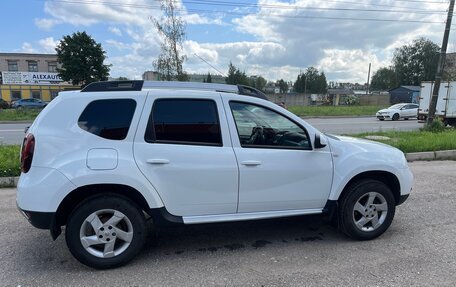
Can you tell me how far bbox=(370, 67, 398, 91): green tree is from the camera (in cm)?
8675

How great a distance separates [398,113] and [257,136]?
86.7 ft

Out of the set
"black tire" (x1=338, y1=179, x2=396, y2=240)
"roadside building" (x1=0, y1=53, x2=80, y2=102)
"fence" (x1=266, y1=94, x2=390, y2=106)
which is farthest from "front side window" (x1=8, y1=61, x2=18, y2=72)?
"black tire" (x1=338, y1=179, x2=396, y2=240)

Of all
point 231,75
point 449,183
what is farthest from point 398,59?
point 449,183

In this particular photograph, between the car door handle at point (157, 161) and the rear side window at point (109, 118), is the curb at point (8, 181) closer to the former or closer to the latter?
the rear side window at point (109, 118)

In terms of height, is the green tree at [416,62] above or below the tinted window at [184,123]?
above

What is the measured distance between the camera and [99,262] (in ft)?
Result: 10.8

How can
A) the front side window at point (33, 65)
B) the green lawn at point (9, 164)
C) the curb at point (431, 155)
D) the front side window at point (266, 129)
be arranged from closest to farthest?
the front side window at point (266, 129) < the green lawn at point (9, 164) < the curb at point (431, 155) < the front side window at point (33, 65)

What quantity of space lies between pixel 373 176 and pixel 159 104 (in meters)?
2.61

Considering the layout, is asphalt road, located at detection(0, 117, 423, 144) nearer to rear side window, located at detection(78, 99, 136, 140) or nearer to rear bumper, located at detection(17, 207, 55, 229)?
rear bumper, located at detection(17, 207, 55, 229)

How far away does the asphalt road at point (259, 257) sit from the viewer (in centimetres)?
315

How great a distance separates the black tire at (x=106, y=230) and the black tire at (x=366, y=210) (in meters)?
2.23

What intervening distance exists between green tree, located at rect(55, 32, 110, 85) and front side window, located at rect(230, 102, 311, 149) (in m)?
46.8

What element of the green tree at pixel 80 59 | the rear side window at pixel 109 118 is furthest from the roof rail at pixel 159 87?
the green tree at pixel 80 59

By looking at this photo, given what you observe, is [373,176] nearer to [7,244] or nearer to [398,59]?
[7,244]
